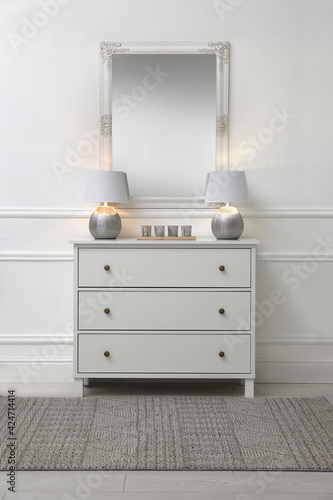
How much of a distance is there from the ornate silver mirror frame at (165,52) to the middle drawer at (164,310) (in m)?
0.65

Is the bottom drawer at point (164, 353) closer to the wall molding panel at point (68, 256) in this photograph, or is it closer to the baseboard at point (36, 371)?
the baseboard at point (36, 371)

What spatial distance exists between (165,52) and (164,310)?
5.12 feet

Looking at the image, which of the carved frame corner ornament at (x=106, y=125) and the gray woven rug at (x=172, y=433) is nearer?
the gray woven rug at (x=172, y=433)

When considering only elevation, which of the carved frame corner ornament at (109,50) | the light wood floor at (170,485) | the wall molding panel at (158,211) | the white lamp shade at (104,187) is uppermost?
the carved frame corner ornament at (109,50)

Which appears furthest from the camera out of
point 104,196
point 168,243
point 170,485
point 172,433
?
point 104,196

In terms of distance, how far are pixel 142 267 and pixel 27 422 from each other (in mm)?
990

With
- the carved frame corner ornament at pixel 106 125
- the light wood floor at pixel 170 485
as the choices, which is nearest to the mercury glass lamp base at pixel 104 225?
the carved frame corner ornament at pixel 106 125

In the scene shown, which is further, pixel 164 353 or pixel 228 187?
pixel 228 187

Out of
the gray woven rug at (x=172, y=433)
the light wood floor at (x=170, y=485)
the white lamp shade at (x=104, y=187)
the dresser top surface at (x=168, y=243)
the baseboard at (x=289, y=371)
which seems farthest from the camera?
the baseboard at (x=289, y=371)

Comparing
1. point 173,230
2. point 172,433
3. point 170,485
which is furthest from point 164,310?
point 170,485

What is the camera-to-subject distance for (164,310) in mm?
3119

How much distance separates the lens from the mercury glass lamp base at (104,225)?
325 cm

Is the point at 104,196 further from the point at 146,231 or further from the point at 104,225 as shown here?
the point at 146,231

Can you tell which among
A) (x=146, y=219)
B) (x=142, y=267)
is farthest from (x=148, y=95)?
(x=142, y=267)
